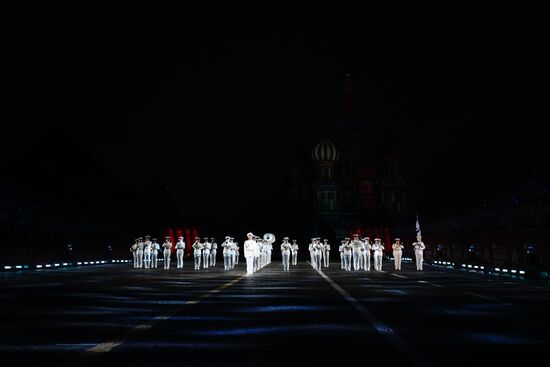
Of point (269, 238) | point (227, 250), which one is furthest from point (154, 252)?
point (269, 238)

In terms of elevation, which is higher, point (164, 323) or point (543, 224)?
point (543, 224)

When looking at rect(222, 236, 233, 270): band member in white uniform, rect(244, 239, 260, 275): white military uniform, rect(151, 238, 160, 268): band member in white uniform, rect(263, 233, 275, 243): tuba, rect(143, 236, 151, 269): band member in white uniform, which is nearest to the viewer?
rect(244, 239, 260, 275): white military uniform

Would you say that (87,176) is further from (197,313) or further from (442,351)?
(442,351)

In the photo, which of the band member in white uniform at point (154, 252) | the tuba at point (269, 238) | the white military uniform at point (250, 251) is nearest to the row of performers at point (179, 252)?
the band member in white uniform at point (154, 252)

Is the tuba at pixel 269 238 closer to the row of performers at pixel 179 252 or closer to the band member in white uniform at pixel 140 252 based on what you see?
the row of performers at pixel 179 252

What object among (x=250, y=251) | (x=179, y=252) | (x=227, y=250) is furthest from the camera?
(x=179, y=252)

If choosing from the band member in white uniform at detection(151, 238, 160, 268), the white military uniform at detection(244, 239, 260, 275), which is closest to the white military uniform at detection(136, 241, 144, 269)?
the band member in white uniform at detection(151, 238, 160, 268)

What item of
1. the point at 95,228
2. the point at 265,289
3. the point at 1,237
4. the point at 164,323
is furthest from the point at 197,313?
the point at 95,228

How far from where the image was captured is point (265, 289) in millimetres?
31391

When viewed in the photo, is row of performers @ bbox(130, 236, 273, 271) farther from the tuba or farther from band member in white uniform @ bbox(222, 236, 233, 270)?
the tuba

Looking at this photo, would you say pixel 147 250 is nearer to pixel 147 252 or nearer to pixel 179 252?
pixel 147 252

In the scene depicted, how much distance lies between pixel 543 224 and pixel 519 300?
16623 millimetres

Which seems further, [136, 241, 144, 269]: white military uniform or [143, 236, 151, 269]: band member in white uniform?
[136, 241, 144, 269]: white military uniform

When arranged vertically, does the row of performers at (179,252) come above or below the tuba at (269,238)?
below
